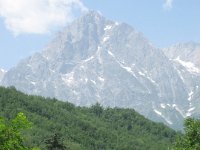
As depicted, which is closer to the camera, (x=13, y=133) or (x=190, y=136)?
(x=13, y=133)

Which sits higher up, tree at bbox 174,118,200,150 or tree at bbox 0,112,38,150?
tree at bbox 174,118,200,150

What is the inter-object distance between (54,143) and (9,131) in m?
50.5

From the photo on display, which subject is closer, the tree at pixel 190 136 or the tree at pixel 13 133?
the tree at pixel 13 133

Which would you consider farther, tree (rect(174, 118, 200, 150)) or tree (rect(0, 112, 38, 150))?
tree (rect(174, 118, 200, 150))

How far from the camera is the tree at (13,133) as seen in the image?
2827cm

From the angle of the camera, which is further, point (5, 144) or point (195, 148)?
point (195, 148)

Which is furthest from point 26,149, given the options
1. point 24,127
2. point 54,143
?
point 54,143

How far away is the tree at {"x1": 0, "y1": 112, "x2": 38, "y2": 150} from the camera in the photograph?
28.3 m

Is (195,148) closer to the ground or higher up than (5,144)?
higher up

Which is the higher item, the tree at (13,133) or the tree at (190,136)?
the tree at (190,136)

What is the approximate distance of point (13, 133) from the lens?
28.8 m

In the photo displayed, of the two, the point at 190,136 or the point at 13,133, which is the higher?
the point at 190,136

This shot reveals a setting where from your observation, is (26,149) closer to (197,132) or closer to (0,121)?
(0,121)

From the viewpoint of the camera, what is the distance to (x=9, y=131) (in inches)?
1128
